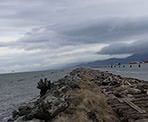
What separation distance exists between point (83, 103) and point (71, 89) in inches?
151

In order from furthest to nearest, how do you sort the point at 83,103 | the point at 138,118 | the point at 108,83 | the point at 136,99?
the point at 108,83 < the point at 136,99 < the point at 83,103 < the point at 138,118

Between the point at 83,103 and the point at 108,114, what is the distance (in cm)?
129

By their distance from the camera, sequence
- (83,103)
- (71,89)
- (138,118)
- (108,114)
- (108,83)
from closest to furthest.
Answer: (138,118) < (108,114) < (83,103) < (71,89) < (108,83)

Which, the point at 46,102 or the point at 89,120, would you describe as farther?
the point at 46,102

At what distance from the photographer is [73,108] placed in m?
13.4

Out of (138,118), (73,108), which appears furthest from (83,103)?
(138,118)

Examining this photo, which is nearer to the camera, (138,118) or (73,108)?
(138,118)

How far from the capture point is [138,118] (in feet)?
39.8

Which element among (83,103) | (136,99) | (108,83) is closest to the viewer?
(83,103)

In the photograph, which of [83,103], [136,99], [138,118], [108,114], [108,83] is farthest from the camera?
[108,83]

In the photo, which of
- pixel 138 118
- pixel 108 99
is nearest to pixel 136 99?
pixel 108 99

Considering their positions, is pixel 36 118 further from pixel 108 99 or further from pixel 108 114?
pixel 108 99

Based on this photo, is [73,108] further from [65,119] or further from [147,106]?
[147,106]

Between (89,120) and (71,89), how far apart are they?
5851 mm
